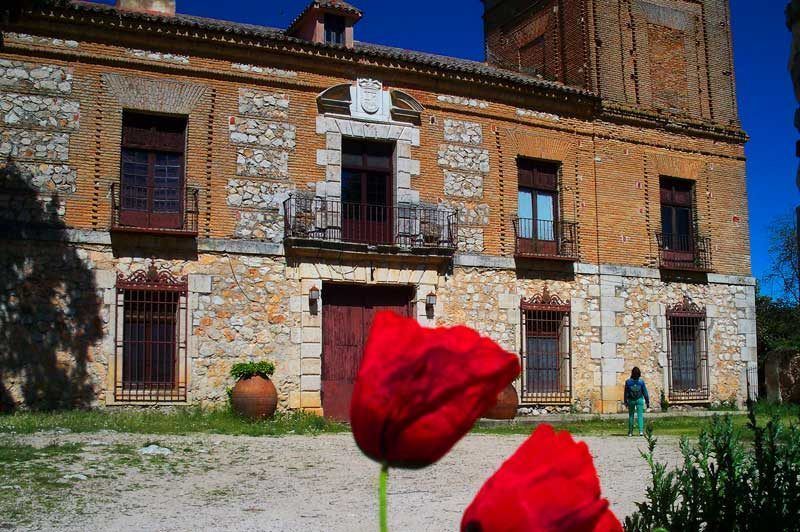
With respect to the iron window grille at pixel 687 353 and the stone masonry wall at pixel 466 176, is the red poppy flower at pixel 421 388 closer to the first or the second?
the stone masonry wall at pixel 466 176

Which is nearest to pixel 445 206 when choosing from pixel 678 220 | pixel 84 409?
pixel 678 220

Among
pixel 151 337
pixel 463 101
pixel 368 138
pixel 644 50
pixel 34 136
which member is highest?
pixel 644 50

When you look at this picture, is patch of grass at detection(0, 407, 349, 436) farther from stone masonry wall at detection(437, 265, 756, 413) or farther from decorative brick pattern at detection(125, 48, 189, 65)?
decorative brick pattern at detection(125, 48, 189, 65)

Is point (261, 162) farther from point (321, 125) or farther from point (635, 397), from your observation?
point (635, 397)

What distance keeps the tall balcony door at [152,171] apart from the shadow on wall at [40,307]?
47.3 inches

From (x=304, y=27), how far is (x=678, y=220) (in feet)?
31.6

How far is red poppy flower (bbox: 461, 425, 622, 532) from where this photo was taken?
2.29 ft

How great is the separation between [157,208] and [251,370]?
3.30 meters

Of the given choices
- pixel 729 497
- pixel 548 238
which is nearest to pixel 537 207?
pixel 548 238

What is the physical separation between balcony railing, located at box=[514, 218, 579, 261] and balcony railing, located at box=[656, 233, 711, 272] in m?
2.41

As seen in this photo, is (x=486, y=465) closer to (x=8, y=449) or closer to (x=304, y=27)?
(x=8, y=449)

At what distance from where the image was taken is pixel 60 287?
1277cm

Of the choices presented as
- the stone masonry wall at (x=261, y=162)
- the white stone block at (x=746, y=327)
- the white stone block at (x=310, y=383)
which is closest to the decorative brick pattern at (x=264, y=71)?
the stone masonry wall at (x=261, y=162)

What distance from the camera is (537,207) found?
1702 cm
